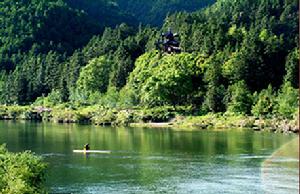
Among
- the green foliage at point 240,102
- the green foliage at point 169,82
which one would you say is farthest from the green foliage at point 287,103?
the green foliage at point 169,82

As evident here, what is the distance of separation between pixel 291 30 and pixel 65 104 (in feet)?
118

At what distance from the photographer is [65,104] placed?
301ft

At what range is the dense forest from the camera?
73625mm

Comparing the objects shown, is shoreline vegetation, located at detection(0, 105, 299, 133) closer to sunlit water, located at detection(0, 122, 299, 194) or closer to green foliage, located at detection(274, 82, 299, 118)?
green foliage, located at detection(274, 82, 299, 118)

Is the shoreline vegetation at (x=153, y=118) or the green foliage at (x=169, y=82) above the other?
the green foliage at (x=169, y=82)

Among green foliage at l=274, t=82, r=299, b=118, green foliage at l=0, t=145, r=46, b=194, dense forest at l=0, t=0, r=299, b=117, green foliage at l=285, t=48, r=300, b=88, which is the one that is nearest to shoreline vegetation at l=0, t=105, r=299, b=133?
green foliage at l=274, t=82, r=299, b=118

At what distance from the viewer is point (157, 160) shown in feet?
135

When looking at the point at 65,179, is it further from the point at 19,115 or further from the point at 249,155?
the point at 19,115

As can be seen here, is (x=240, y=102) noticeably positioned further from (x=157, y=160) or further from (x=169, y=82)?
(x=157, y=160)

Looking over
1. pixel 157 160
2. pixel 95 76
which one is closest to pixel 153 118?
pixel 95 76

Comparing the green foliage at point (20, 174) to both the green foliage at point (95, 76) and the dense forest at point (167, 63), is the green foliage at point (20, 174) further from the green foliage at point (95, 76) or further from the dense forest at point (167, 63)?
the green foliage at point (95, 76)

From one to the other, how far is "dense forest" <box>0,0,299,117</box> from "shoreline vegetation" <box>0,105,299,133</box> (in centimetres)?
198

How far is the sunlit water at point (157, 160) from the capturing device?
102 ft

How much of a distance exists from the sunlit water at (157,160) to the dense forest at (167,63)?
47.4 feet
